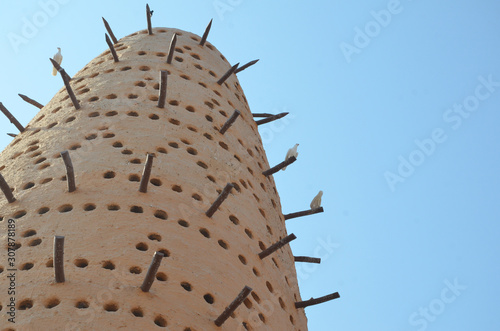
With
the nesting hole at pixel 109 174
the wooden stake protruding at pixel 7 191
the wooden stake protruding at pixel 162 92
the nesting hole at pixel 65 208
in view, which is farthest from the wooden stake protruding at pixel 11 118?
the nesting hole at pixel 65 208

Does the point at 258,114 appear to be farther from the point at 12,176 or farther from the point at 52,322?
the point at 52,322

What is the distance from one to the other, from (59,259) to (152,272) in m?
1.18

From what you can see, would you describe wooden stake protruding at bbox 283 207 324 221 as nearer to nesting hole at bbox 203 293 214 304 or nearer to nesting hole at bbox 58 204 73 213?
nesting hole at bbox 203 293 214 304

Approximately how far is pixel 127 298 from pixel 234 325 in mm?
1572

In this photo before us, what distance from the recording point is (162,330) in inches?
340

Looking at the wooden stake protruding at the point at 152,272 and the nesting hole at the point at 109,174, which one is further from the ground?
the nesting hole at the point at 109,174

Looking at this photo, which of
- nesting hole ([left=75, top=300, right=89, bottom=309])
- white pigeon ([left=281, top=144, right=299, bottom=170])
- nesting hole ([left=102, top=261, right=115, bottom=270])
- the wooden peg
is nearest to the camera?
nesting hole ([left=75, top=300, right=89, bottom=309])

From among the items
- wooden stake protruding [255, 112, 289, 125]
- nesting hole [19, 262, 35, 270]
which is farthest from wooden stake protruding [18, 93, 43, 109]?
nesting hole [19, 262, 35, 270]

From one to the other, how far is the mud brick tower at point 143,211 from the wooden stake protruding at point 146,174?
0.03m

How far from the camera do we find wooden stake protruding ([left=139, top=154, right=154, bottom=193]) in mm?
10180

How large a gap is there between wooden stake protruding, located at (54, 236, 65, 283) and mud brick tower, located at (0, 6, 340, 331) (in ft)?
0.09

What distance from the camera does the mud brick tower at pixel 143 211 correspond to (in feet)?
29.1

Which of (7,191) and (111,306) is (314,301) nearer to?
(111,306)

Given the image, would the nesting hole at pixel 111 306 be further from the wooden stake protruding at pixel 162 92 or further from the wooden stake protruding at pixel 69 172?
the wooden stake protruding at pixel 162 92
